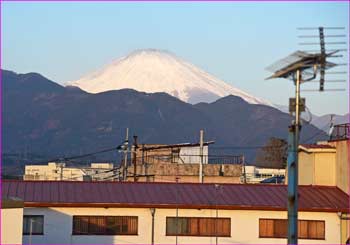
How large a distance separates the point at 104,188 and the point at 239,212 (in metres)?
6.05

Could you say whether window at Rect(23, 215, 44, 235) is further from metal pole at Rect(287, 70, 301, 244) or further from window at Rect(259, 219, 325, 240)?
metal pole at Rect(287, 70, 301, 244)

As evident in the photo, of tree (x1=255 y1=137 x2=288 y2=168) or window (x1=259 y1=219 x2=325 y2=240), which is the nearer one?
window (x1=259 y1=219 x2=325 y2=240)

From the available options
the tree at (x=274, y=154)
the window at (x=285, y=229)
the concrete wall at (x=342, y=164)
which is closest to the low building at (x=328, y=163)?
the concrete wall at (x=342, y=164)

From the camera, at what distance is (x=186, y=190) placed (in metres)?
39.2

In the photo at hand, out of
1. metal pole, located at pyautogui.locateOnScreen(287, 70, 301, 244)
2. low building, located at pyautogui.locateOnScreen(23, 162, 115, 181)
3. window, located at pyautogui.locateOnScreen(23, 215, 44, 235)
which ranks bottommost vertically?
window, located at pyautogui.locateOnScreen(23, 215, 44, 235)

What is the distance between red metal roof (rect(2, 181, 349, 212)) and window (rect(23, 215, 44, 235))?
59cm

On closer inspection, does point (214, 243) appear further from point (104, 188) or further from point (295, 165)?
point (295, 165)

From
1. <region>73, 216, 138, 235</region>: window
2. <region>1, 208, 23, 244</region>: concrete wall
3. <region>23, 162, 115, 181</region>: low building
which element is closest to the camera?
<region>1, 208, 23, 244</region>: concrete wall

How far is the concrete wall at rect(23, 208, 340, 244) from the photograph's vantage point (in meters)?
36.5

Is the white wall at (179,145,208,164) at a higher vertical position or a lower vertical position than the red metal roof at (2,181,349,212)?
higher

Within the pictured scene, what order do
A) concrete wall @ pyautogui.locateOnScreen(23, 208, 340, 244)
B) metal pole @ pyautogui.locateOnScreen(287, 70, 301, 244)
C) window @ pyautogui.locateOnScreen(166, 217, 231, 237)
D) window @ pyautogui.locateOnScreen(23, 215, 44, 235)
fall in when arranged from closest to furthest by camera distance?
metal pole @ pyautogui.locateOnScreen(287, 70, 301, 244)
window @ pyautogui.locateOnScreen(23, 215, 44, 235)
concrete wall @ pyautogui.locateOnScreen(23, 208, 340, 244)
window @ pyautogui.locateOnScreen(166, 217, 231, 237)

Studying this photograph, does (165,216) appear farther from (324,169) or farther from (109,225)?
(324,169)

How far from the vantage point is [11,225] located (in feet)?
88.8

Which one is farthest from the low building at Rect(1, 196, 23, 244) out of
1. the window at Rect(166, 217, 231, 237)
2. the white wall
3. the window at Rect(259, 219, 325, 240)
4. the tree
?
the tree
